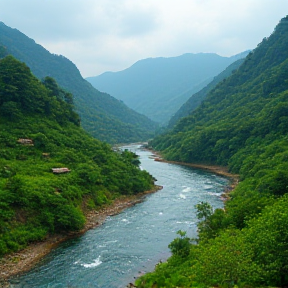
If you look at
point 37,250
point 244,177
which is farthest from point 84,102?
point 37,250

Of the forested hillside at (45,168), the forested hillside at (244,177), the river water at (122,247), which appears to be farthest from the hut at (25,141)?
the forested hillside at (244,177)

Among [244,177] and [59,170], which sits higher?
[244,177]

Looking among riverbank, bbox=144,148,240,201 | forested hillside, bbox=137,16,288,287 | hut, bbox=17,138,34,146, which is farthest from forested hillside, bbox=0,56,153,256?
forested hillside, bbox=137,16,288,287

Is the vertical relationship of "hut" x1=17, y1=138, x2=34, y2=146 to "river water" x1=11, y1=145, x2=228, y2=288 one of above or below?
above

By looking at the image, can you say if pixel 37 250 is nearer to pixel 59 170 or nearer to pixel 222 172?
pixel 59 170

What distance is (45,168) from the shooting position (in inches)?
1757

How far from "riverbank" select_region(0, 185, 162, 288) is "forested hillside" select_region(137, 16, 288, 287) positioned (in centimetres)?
1070

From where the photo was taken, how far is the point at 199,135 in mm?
94312

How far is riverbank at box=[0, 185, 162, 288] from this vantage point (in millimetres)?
27081

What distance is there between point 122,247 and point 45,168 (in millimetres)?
17925

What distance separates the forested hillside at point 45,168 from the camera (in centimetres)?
3456

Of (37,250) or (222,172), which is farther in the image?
(222,172)

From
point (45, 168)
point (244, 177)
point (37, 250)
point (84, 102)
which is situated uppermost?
point (84, 102)

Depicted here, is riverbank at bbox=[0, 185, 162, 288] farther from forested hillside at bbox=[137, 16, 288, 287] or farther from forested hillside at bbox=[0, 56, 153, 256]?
forested hillside at bbox=[137, 16, 288, 287]
